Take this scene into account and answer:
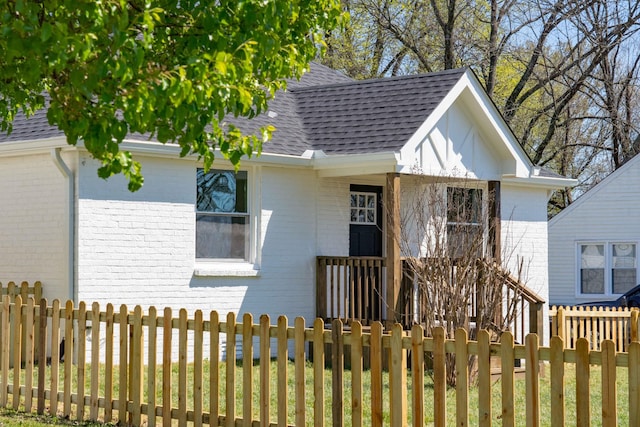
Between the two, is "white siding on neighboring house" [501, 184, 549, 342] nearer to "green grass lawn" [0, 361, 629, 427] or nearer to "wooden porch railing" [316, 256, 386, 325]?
"wooden porch railing" [316, 256, 386, 325]

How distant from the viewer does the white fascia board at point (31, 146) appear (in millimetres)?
15219

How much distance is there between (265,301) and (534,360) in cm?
957

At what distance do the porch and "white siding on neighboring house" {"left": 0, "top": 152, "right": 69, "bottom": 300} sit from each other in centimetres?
452

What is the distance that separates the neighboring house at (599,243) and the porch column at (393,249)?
553 inches

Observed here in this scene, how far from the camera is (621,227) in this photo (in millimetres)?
28766

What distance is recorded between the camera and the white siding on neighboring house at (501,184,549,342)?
68.1 feet

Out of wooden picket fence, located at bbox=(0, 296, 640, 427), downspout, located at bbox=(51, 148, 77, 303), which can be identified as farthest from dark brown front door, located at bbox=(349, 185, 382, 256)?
wooden picket fence, located at bbox=(0, 296, 640, 427)

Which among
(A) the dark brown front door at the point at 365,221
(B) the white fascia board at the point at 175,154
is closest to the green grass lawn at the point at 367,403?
(B) the white fascia board at the point at 175,154

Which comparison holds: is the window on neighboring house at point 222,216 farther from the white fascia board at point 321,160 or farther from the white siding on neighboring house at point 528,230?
the white siding on neighboring house at point 528,230

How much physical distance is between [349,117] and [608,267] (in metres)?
13.4

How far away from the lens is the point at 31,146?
51.6 feet

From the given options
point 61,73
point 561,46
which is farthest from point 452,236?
point 561,46

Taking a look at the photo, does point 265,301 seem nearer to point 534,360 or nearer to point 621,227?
point 534,360

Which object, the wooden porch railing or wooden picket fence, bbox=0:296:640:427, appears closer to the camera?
wooden picket fence, bbox=0:296:640:427
